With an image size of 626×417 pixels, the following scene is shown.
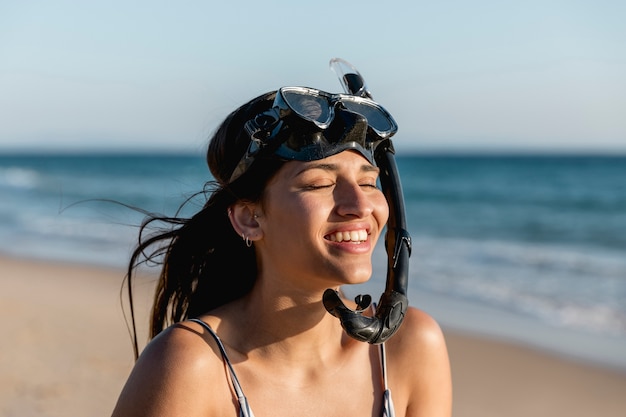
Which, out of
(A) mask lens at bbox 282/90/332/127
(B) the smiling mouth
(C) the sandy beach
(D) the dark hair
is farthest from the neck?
(C) the sandy beach

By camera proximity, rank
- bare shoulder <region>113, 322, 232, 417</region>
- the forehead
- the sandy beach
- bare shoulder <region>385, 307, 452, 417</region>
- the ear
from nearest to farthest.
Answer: bare shoulder <region>113, 322, 232, 417</region>
the forehead
the ear
bare shoulder <region>385, 307, 452, 417</region>
the sandy beach

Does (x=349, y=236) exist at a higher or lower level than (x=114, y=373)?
higher

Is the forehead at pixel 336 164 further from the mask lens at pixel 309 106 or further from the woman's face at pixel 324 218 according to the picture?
the mask lens at pixel 309 106

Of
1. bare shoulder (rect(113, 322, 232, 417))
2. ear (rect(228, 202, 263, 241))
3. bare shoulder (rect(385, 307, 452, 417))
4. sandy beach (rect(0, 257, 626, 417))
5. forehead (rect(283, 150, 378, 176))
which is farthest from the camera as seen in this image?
sandy beach (rect(0, 257, 626, 417))

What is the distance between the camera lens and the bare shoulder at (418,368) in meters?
2.87

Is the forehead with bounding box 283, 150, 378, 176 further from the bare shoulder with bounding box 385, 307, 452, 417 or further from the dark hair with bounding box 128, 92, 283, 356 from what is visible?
the bare shoulder with bounding box 385, 307, 452, 417

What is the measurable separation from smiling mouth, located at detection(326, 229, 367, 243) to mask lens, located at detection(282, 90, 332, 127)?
1.12ft

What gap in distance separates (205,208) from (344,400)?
2.60 ft

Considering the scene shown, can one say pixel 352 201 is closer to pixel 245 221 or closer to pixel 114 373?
pixel 245 221

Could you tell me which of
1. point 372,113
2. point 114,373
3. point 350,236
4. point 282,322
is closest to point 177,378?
point 282,322

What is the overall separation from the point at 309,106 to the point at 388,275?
61 centimetres

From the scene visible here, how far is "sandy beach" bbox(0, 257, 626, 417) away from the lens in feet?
17.7

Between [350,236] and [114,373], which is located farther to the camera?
[114,373]

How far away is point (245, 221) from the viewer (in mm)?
2680
